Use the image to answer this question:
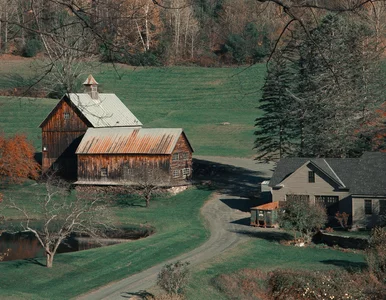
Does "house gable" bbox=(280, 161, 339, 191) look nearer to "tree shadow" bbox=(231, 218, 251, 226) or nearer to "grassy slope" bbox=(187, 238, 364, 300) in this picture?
"tree shadow" bbox=(231, 218, 251, 226)

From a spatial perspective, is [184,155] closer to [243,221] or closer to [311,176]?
[243,221]

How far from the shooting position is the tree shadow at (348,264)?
3234 cm

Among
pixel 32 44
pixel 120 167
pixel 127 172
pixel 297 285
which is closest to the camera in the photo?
pixel 297 285

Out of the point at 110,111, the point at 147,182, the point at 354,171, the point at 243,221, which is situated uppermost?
the point at 110,111

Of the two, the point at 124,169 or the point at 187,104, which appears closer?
the point at 124,169

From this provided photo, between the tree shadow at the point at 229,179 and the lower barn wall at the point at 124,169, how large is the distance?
304 cm

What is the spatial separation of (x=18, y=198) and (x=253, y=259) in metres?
24.4

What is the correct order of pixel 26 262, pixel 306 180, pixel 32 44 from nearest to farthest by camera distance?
pixel 26 262 < pixel 32 44 < pixel 306 180

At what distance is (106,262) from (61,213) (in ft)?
48.8

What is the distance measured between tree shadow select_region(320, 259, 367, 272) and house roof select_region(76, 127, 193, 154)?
22.3 meters

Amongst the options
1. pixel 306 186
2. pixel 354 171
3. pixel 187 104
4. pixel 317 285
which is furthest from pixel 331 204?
pixel 187 104

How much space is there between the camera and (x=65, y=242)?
135 feet

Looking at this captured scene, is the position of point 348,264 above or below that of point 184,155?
below

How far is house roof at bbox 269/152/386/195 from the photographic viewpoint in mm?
44122
